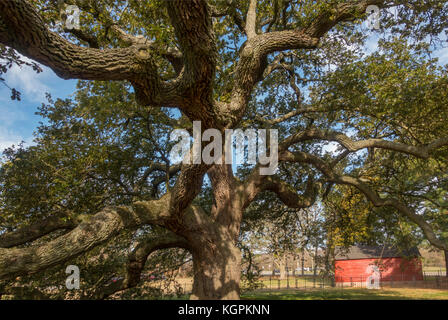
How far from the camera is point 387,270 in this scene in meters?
30.0

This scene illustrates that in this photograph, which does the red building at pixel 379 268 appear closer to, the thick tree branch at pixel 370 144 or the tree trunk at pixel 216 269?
the thick tree branch at pixel 370 144

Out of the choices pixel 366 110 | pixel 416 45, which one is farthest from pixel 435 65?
pixel 366 110

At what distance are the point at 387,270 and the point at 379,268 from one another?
9.75 feet

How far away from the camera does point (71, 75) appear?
3748 millimetres

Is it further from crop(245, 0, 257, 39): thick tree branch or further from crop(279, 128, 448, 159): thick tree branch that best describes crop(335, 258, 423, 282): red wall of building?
crop(245, 0, 257, 39): thick tree branch

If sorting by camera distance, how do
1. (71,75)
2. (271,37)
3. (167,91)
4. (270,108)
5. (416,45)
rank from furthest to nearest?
(270,108)
(416,45)
(271,37)
(167,91)
(71,75)

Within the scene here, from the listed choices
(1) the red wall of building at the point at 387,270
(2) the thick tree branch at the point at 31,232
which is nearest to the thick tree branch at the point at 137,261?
(2) the thick tree branch at the point at 31,232

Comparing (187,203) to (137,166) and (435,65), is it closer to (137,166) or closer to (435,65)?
(137,166)

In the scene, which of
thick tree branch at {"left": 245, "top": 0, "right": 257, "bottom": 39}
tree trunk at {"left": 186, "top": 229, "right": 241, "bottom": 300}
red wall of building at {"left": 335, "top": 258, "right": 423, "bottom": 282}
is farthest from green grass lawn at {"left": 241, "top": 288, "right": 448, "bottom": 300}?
thick tree branch at {"left": 245, "top": 0, "right": 257, "bottom": 39}

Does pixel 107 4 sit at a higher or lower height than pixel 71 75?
higher

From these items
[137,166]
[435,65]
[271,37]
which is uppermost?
[435,65]

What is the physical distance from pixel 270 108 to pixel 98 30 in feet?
22.7

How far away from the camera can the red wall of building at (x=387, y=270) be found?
1144 inches

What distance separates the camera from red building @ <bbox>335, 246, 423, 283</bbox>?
95.6 ft
